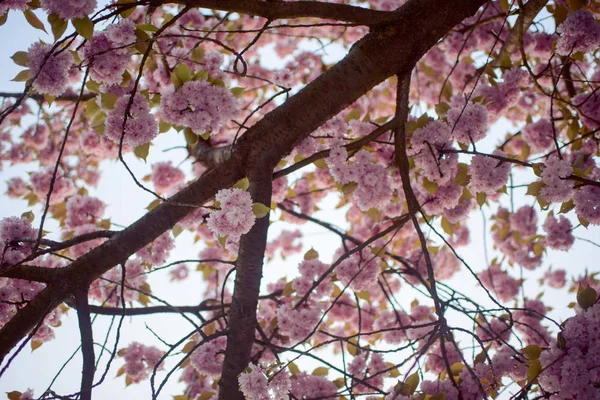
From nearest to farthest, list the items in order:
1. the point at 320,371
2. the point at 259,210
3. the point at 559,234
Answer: the point at 259,210
the point at 320,371
the point at 559,234

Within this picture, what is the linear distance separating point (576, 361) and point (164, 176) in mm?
3214

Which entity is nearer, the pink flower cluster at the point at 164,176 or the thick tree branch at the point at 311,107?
the thick tree branch at the point at 311,107

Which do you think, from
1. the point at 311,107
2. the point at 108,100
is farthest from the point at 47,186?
the point at 311,107

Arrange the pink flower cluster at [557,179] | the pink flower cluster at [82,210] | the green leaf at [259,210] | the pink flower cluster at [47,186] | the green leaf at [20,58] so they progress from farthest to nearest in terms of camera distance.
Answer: the pink flower cluster at [47,186]
the pink flower cluster at [82,210]
the pink flower cluster at [557,179]
the green leaf at [20,58]
the green leaf at [259,210]

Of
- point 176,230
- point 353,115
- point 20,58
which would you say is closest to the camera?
point 20,58

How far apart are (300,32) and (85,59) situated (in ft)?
13.7

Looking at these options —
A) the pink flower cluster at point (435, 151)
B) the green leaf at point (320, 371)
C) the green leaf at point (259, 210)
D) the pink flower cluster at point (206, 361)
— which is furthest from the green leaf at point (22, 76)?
the green leaf at point (320, 371)

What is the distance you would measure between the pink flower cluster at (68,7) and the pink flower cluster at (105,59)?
1.12ft

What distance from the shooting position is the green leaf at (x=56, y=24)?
143 centimetres

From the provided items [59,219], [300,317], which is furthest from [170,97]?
[59,219]

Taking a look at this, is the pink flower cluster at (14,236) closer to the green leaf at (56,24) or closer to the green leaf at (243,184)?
the green leaf at (56,24)

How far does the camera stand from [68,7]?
1.40 meters

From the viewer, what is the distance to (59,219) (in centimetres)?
384

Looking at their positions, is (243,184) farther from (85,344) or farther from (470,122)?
(470,122)
